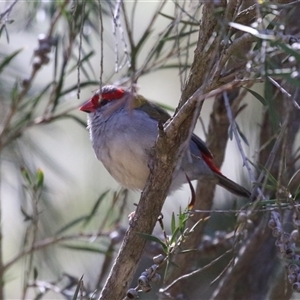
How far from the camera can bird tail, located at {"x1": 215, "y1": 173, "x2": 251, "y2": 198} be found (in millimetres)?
3684

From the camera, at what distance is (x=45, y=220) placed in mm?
4004

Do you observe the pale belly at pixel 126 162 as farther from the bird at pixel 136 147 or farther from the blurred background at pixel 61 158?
the blurred background at pixel 61 158

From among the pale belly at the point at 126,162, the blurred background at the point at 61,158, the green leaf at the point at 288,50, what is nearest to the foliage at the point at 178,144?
the blurred background at the point at 61,158

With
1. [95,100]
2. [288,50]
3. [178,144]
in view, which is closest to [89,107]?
[95,100]

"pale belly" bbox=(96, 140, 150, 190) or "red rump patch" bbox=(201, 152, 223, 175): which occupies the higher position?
"red rump patch" bbox=(201, 152, 223, 175)

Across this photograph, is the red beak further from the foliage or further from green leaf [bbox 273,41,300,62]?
green leaf [bbox 273,41,300,62]

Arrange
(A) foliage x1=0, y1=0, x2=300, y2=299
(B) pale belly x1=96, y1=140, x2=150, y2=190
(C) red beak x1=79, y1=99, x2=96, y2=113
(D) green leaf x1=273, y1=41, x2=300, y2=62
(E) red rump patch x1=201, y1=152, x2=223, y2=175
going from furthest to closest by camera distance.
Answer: (C) red beak x1=79, y1=99, x2=96, y2=113 → (E) red rump patch x1=201, y1=152, x2=223, y2=175 → (B) pale belly x1=96, y1=140, x2=150, y2=190 → (A) foliage x1=0, y1=0, x2=300, y2=299 → (D) green leaf x1=273, y1=41, x2=300, y2=62

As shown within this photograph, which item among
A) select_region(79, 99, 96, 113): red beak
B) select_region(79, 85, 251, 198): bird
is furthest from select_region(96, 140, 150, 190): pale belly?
select_region(79, 99, 96, 113): red beak

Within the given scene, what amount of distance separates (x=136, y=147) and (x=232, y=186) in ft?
2.11

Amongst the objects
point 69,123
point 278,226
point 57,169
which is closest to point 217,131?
point 57,169

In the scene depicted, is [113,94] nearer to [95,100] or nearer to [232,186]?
[95,100]

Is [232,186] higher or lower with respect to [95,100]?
lower

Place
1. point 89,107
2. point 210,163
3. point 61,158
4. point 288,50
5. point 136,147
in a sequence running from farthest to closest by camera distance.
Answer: point 61,158
point 89,107
point 210,163
point 136,147
point 288,50

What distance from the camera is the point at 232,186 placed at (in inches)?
147
